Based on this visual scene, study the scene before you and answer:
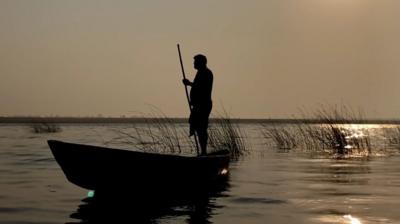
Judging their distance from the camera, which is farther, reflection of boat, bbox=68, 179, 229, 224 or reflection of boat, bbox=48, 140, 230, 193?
reflection of boat, bbox=48, 140, 230, 193

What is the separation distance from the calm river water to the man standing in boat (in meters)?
1.36

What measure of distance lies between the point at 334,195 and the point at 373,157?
483 inches

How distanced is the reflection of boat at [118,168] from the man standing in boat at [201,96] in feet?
7.02

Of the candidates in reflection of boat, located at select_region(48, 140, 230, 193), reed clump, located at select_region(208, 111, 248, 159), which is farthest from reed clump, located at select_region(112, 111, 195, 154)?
reflection of boat, located at select_region(48, 140, 230, 193)

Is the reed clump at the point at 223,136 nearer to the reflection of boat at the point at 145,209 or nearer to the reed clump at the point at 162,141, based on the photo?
the reed clump at the point at 162,141

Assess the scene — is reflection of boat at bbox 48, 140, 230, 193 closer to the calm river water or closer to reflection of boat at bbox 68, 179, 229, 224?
reflection of boat at bbox 68, 179, 229, 224

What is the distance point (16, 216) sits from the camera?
888 centimetres

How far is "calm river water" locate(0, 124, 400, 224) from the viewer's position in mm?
8977

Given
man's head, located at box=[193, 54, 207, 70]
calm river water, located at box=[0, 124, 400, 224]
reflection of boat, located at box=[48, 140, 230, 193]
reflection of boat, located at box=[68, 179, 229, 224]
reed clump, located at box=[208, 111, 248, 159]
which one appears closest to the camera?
reflection of boat, located at box=[68, 179, 229, 224]

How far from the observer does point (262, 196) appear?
11.5m

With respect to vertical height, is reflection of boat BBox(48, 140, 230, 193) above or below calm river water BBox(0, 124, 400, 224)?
above

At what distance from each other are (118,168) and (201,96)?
3713mm

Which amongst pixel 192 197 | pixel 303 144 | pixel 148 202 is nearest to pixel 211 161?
pixel 192 197

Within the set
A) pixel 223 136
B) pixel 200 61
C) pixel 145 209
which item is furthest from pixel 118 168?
pixel 223 136
